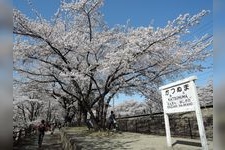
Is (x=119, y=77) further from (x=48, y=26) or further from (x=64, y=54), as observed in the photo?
(x=48, y=26)

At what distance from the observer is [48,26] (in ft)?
39.1

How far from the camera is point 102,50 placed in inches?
585

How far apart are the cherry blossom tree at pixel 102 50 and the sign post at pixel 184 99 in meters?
4.61

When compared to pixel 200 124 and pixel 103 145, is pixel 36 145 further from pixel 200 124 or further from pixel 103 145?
pixel 200 124

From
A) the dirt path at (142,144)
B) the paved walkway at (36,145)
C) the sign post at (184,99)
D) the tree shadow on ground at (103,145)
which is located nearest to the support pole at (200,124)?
the sign post at (184,99)

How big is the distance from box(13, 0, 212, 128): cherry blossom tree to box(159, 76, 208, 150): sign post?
4605mm

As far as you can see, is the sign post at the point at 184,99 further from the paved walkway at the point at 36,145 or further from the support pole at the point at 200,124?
the paved walkway at the point at 36,145

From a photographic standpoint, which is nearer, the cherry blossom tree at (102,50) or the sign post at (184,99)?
the sign post at (184,99)

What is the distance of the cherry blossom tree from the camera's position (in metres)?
11.5

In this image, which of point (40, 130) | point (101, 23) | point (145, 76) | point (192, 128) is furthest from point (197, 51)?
point (40, 130)

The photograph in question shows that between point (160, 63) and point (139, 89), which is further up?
point (160, 63)

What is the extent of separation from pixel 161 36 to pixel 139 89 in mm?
4293

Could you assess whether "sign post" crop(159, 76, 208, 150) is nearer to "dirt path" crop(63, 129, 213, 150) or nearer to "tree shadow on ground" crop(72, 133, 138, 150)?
"dirt path" crop(63, 129, 213, 150)

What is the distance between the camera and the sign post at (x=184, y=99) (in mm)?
5820
